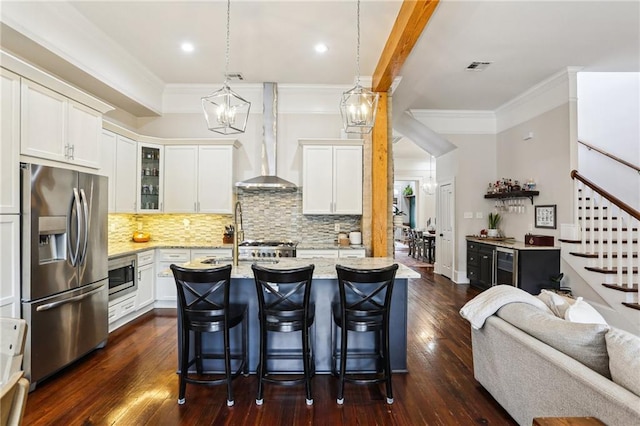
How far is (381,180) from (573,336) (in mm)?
2618

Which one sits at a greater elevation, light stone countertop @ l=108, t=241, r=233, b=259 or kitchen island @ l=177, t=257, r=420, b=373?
light stone countertop @ l=108, t=241, r=233, b=259

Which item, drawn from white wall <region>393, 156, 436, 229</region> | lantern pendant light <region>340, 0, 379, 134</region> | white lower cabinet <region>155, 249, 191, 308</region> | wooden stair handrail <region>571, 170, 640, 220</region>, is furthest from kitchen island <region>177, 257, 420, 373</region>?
white wall <region>393, 156, 436, 229</region>

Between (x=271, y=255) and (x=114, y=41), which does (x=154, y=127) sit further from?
(x=271, y=255)

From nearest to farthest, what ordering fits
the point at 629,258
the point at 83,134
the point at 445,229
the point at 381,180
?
the point at 83,134 → the point at 629,258 → the point at 381,180 → the point at 445,229

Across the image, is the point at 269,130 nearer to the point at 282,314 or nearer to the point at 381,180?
the point at 381,180

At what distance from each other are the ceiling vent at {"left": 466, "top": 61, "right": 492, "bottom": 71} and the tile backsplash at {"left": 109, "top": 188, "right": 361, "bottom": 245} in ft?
9.00

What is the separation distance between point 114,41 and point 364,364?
4582 mm

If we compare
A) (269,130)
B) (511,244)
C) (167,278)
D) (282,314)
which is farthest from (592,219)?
(167,278)

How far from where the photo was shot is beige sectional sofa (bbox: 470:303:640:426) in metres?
1.38

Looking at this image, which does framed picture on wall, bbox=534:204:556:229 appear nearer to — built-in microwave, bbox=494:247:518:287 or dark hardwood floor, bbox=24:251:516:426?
built-in microwave, bbox=494:247:518:287

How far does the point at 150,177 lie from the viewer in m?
4.88

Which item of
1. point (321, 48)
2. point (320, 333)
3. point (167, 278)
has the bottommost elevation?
point (320, 333)

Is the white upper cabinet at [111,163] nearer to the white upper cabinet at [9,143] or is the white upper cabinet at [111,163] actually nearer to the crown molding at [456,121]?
the white upper cabinet at [9,143]

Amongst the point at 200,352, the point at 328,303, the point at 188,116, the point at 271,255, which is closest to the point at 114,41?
the point at 188,116
